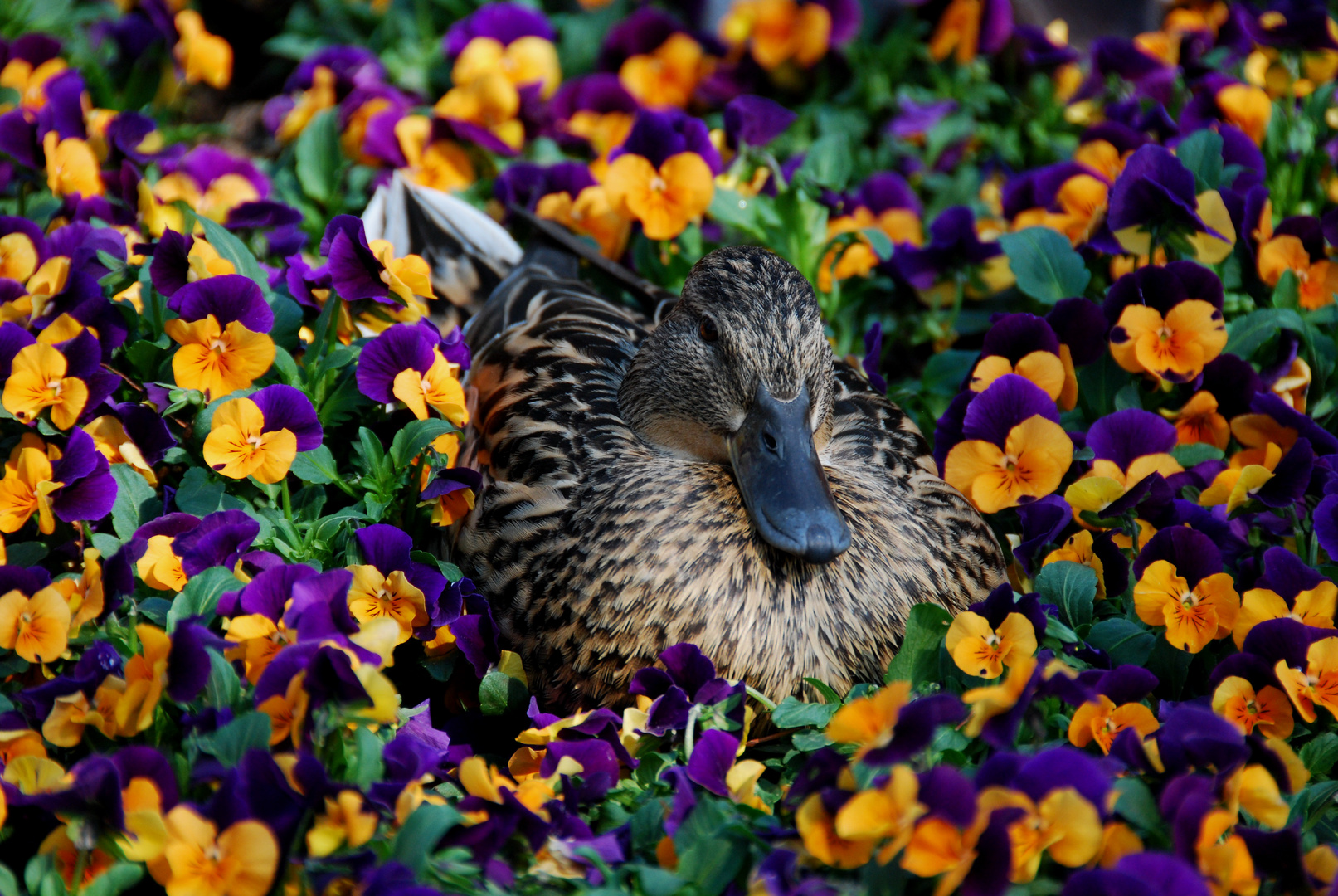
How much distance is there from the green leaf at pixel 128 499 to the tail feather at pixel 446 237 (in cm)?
116

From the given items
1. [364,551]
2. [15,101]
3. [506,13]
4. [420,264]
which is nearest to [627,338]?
[420,264]

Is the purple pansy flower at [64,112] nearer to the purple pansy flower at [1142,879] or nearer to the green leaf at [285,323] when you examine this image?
the green leaf at [285,323]

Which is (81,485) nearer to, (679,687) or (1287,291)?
(679,687)

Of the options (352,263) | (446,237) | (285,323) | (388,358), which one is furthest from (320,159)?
(388,358)

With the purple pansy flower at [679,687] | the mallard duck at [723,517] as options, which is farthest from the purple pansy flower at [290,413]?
the purple pansy flower at [679,687]

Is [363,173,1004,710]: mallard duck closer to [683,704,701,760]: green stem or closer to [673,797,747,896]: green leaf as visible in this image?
[683,704,701,760]: green stem

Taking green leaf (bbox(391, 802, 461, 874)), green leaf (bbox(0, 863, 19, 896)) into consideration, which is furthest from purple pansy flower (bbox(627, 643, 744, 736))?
green leaf (bbox(0, 863, 19, 896))

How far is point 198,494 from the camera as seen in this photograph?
7.72ft

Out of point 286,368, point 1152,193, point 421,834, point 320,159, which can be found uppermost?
point 1152,193

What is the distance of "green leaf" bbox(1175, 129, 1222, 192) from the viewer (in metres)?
3.01

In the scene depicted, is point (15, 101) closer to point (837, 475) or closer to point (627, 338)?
point (627, 338)

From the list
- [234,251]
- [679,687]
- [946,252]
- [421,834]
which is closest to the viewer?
[421,834]

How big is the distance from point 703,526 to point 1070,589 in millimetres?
→ 745

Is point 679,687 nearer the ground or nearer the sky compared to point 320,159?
nearer the ground
